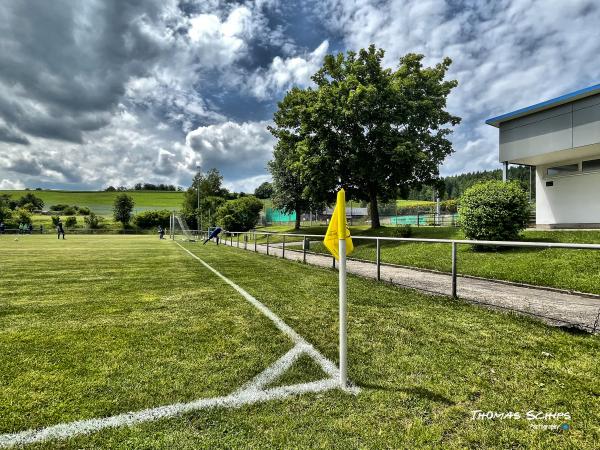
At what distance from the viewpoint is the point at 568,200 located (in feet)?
54.5

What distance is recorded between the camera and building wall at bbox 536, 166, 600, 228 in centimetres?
1574

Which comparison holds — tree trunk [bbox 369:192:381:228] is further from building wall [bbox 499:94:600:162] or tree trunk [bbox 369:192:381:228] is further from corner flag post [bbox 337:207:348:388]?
corner flag post [bbox 337:207:348:388]

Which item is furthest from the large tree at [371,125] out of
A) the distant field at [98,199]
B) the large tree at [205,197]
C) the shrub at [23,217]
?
the distant field at [98,199]

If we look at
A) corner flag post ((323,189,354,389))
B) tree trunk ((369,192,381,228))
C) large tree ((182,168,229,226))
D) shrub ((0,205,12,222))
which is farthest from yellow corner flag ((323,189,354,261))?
shrub ((0,205,12,222))

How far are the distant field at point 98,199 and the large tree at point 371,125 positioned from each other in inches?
3129

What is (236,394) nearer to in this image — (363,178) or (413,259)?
(413,259)

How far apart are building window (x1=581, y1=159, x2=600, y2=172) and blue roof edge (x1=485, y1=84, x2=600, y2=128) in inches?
137

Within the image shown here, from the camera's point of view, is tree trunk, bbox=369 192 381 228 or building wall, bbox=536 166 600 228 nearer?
building wall, bbox=536 166 600 228

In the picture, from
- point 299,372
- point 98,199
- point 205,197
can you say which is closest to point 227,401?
point 299,372

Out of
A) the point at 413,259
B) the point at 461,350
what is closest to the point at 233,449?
the point at 461,350

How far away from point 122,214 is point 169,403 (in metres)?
80.5

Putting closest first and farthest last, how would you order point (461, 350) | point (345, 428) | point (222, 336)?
point (345, 428) → point (461, 350) → point (222, 336)

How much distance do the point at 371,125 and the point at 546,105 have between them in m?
9.18

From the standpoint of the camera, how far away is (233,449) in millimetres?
1932
